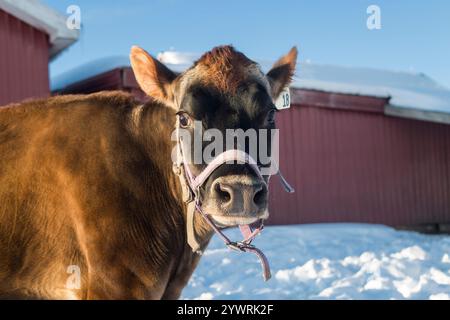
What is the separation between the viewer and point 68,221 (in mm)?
2662

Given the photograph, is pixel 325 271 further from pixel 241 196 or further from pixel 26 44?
pixel 26 44

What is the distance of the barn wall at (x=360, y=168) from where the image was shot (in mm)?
13086

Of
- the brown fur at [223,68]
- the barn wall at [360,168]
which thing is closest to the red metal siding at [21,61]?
the barn wall at [360,168]

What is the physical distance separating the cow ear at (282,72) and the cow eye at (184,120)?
0.73 m

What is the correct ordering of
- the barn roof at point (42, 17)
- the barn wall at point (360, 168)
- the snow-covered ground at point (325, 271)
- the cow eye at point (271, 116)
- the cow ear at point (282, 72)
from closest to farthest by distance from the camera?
the cow eye at point (271, 116) < the cow ear at point (282, 72) < the snow-covered ground at point (325, 271) < the barn roof at point (42, 17) < the barn wall at point (360, 168)

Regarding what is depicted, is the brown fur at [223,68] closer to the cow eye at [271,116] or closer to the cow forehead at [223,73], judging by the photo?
the cow forehead at [223,73]

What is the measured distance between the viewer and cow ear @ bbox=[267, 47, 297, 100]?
10.4 feet

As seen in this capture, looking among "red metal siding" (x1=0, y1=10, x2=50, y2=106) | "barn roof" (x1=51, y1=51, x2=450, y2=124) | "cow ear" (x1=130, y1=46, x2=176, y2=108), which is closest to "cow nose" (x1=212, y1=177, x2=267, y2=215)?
"cow ear" (x1=130, y1=46, x2=176, y2=108)

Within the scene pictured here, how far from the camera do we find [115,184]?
2.67 meters

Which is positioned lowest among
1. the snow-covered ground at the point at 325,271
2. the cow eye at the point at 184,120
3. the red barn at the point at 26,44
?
the snow-covered ground at the point at 325,271

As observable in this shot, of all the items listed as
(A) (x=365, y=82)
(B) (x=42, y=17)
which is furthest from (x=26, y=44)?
(A) (x=365, y=82)

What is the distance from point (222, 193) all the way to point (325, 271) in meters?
5.23

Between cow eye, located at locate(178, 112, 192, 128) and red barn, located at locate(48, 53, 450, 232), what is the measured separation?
8.38 metres
